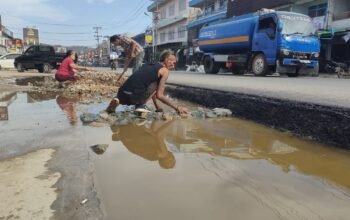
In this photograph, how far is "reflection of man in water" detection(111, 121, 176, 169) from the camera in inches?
140

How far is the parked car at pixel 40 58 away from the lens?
73.9 ft

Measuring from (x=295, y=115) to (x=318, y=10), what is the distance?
21.9 metres

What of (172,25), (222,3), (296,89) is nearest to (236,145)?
(296,89)

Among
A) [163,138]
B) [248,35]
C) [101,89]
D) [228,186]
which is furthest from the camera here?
[248,35]

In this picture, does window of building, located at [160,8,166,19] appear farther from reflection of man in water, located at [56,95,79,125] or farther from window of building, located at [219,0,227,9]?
reflection of man in water, located at [56,95,79,125]

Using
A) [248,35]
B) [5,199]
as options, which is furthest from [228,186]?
[248,35]

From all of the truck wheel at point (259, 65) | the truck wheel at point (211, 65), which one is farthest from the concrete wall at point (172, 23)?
the truck wheel at point (259, 65)

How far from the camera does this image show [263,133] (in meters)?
4.82

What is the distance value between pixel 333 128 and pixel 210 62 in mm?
16453

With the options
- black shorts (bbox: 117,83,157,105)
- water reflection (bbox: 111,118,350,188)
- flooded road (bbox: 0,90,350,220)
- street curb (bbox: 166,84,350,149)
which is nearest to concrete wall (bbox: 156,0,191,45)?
street curb (bbox: 166,84,350,149)

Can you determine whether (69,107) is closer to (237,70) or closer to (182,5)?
(237,70)

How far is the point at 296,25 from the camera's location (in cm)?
1470

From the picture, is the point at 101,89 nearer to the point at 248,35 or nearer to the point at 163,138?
the point at 163,138

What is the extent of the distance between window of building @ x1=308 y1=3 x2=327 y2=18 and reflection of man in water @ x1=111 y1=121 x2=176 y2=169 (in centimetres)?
2172
